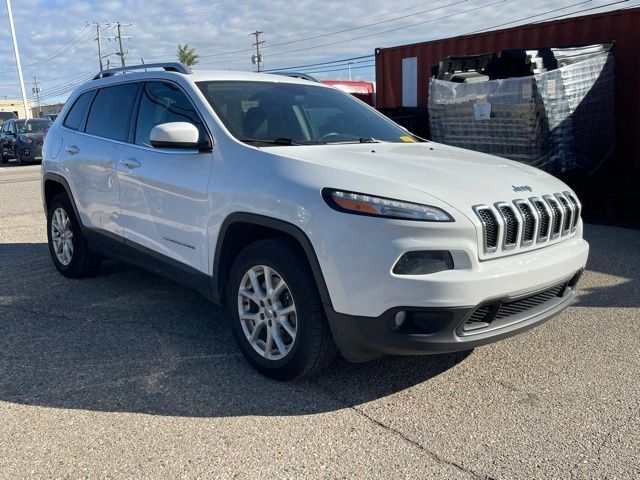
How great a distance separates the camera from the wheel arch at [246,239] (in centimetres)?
312

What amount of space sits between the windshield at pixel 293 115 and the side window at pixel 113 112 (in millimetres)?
922

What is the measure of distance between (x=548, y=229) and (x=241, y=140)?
1861mm

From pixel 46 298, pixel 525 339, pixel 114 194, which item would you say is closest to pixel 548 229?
pixel 525 339

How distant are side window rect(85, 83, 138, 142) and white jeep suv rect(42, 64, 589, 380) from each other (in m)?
0.02

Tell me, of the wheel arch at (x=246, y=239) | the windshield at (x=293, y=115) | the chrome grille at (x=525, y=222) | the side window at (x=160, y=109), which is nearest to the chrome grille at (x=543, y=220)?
the chrome grille at (x=525, y=222)

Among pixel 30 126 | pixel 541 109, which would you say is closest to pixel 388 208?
pixel 541 109

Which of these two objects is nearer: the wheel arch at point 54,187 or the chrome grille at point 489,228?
the chrome grille at point 489,228

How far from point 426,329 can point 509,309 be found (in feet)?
1.73

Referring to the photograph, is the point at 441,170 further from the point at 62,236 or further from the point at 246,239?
the point at 62,236

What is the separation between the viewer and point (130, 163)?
14.7ft

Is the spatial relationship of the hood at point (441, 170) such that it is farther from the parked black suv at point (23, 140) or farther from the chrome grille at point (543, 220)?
the parked black suv at point (23, 140)

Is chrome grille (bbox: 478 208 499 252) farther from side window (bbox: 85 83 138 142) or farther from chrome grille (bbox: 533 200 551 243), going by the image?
side window (bbox: 85 83 138 142)

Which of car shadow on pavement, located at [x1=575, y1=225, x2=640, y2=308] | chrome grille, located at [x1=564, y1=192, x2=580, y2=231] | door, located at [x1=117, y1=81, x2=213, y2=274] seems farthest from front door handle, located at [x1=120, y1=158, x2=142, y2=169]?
car shadow on pavement, located at [x1=575, y1=225, x2=640, y2=308]

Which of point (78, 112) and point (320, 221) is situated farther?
point (78, 112)
